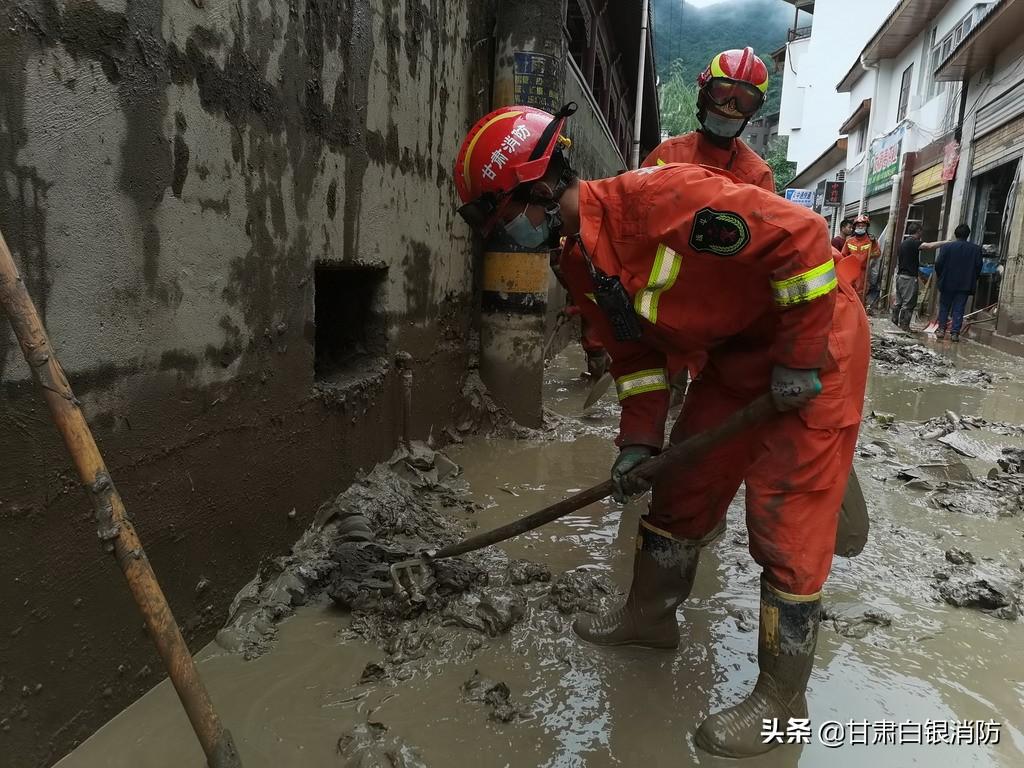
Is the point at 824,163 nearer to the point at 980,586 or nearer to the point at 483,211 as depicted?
the point at 980,586

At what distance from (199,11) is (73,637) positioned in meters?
1.79

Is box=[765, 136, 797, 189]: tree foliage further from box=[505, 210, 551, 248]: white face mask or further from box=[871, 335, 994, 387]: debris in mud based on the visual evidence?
box=[505, 210, 551, 248]: white face mask

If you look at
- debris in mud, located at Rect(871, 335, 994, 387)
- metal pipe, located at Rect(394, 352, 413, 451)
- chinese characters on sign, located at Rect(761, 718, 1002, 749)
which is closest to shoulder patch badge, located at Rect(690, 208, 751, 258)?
chinese characters on sign, located at Rect(761, 718, 1002, 749)

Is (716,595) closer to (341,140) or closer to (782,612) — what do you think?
(782,612)

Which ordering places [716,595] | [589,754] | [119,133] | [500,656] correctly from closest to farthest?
1. [119,133]
2. [589,754]
3. [500,656]
4. [716,595]

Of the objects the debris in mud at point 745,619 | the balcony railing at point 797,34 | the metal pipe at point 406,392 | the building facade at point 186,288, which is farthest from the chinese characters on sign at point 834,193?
the debris in mud at point 745,619

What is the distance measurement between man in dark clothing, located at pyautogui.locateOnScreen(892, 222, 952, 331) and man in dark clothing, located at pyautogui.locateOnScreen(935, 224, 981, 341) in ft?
5.03

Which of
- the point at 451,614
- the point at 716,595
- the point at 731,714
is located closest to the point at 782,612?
the point at 731,714

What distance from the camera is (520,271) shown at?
4883 millimetres

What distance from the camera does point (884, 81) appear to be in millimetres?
22266

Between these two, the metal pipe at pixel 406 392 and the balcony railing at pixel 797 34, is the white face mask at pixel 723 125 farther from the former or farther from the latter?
the balcony railing at pixel 797 34

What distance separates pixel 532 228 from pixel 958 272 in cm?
1122

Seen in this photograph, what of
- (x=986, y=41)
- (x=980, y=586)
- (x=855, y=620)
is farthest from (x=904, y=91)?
(x=855, y=620)

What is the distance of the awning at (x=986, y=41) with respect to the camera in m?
10.9
